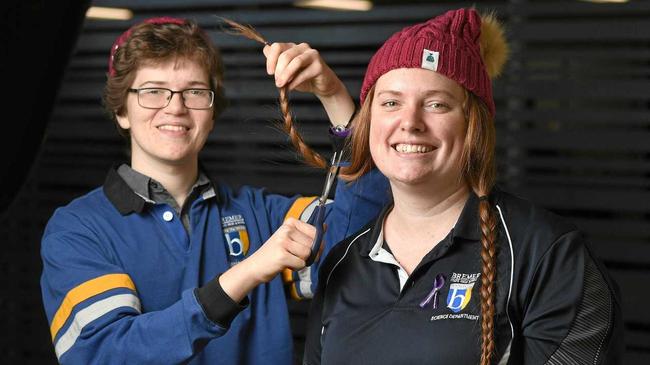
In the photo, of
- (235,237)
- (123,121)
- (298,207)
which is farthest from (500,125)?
(123,121)

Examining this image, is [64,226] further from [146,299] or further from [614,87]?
[614,87]

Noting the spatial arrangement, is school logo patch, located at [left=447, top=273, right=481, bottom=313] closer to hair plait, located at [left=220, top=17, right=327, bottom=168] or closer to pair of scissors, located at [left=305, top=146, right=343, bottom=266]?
pair of scissors, located at [left=305, top=146, right=343, bottom=266]

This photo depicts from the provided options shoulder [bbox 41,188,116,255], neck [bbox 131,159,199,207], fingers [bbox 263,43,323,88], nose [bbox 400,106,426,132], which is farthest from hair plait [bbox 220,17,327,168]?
Result: shoulder [bbox 41,188,116,255]

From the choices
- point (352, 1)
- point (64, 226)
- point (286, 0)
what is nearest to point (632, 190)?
point (352, 1)

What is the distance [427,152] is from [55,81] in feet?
3.52

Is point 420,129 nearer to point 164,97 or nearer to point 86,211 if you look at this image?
point 164,97

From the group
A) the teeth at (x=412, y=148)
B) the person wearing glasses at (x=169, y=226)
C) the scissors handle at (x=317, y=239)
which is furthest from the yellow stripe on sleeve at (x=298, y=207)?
the teeth at (x=412, y=148)

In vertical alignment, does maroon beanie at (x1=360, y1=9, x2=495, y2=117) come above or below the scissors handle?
above

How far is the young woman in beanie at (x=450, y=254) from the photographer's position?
1290mm

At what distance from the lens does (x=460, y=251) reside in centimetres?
142

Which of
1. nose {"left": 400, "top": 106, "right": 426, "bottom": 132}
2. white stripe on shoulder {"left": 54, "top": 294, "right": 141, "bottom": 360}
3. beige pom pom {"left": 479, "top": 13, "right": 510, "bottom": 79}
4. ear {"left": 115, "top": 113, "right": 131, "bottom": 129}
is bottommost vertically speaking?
white stripe on shoulder {"left": 54, "top": 294, "right": 141, "bottom": 360}

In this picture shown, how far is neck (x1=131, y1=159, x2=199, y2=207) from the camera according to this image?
1.90 meters

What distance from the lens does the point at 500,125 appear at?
115 inches

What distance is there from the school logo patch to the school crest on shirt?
67cm
